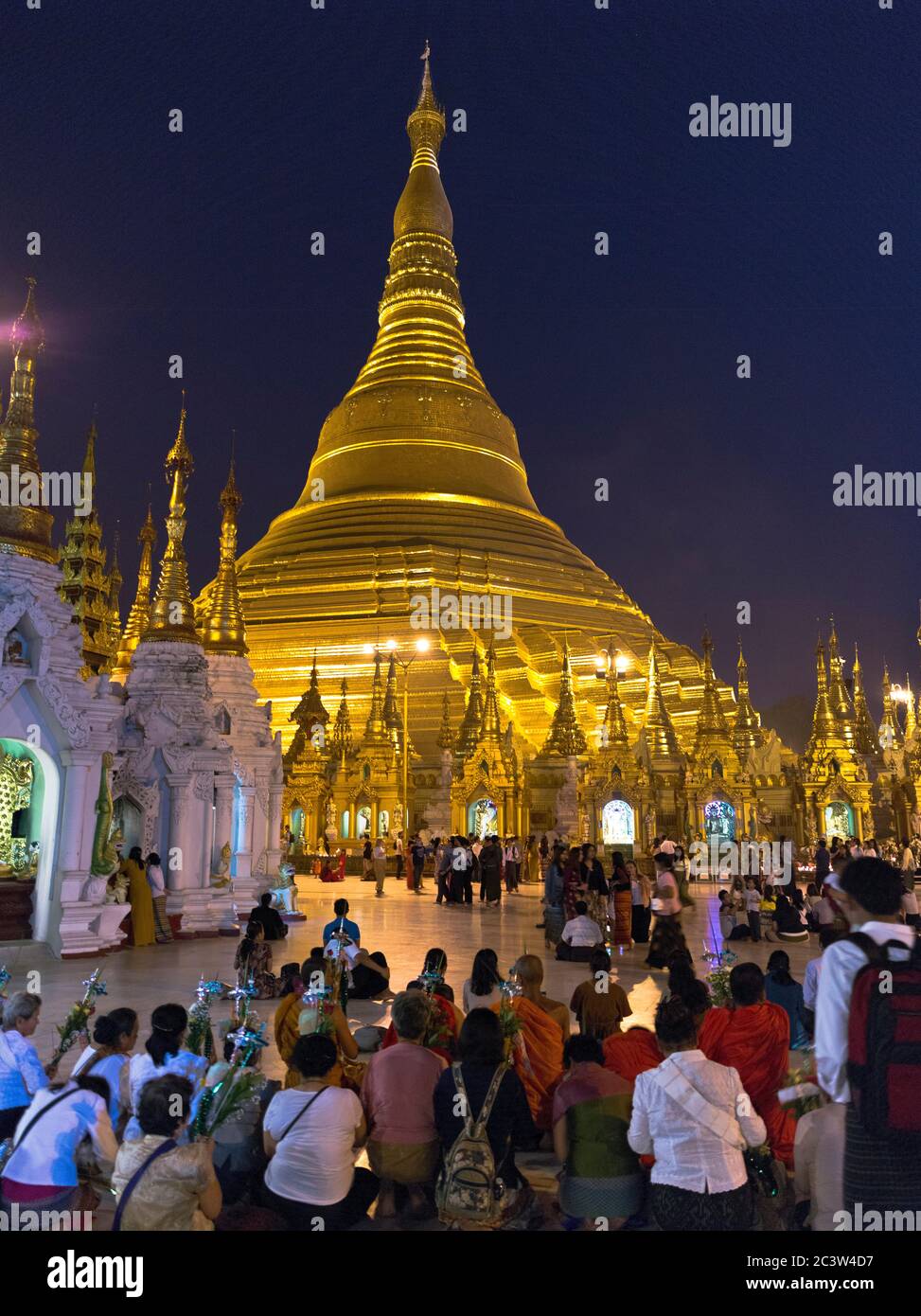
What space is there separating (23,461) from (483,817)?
18.5 metres

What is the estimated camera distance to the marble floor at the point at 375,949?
29.8ft

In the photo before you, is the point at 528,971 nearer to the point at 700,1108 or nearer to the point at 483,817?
the point at 700,1108

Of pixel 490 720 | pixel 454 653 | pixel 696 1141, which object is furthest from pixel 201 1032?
pixel 454 653

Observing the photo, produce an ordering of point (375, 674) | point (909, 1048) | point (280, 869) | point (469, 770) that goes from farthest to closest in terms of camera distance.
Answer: point (375, 674)
point (469, 770)
point (280, 869)
point (909, 1048)

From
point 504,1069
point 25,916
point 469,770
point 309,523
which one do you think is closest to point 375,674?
point 469,770

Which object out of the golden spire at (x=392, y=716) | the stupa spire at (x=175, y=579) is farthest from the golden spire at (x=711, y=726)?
the stupa spire at (x=175, y=579)

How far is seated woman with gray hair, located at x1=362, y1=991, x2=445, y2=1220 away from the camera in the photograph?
15.1 ft

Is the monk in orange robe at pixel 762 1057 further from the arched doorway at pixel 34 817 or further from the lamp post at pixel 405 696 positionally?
the lamp post at pixel 405 696

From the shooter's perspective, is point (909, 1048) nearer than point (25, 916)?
Yes

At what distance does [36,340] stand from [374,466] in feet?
102

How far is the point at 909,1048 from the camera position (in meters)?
3.05

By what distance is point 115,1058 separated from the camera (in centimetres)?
493

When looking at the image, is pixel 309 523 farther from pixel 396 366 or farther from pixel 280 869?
pixel 280 869

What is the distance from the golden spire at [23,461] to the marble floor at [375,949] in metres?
4.88
